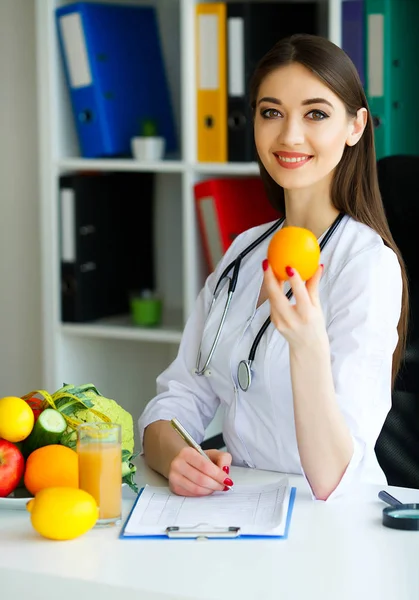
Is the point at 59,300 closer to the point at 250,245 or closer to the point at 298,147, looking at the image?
the point at 250,245

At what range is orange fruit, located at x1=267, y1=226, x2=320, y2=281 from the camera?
1279 mm

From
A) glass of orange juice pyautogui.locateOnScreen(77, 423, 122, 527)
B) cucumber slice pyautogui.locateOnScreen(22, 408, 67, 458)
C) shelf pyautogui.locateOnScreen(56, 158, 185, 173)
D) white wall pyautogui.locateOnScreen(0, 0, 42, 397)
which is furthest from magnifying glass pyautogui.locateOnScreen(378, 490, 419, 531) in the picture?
white wall pyautogui.locateOnScreen(0, 0, 42, 397)

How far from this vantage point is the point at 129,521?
126cm

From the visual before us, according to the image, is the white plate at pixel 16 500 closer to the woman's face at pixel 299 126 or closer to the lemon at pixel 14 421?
the lemon at pixel 14 421

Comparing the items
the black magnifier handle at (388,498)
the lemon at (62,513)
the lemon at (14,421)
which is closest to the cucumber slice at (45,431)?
the lemon at (14,421)

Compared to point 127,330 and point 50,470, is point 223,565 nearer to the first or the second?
point 50,470

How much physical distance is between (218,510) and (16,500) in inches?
10.4

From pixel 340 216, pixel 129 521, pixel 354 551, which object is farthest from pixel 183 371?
pixel 354 551

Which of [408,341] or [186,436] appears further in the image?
[408,341]

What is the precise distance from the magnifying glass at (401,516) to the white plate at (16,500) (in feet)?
1.51

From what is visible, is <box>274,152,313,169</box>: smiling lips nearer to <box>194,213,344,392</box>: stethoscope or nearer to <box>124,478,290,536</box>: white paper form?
<box>194,213,344,392</box>: stethoscope

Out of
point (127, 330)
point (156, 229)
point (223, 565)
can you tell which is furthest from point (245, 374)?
point (156, 229)

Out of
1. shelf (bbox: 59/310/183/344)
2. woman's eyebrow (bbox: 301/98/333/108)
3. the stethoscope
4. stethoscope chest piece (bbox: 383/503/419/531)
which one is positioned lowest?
shelf (bbox: 59/310/183/344)

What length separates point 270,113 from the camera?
5.40 ft
